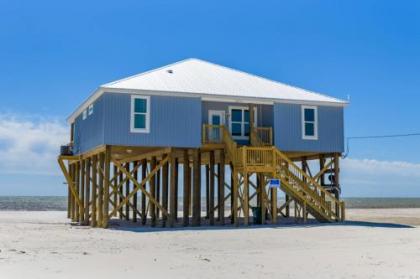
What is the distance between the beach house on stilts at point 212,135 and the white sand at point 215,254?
11.7 feet

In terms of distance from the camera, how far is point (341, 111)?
30000mm

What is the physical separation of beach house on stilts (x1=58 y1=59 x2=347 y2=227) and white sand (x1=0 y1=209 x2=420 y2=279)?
3.56 m

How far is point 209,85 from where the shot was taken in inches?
1136

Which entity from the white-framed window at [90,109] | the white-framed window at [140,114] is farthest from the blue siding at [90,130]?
the white-framed window at [140,114]

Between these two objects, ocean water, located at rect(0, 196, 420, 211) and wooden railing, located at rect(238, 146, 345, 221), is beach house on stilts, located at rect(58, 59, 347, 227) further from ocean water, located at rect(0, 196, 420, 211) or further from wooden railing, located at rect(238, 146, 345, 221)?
ocean water, located at rect(0, 196, 420, 211)

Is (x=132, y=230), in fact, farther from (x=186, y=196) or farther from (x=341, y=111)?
(x=341, y=111)

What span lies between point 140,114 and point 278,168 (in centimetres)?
646

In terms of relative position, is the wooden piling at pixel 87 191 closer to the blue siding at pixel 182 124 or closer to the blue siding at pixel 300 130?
the blue siding at pixel 182 124

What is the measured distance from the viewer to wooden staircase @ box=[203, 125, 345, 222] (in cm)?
2639

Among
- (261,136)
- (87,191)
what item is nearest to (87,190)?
(87,191)

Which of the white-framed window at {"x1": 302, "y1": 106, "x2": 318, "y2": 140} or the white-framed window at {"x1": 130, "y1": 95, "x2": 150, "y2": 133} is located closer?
the white-framed window at {"x1": 130, "y1": 95, "x2": 150, "y2": 133}

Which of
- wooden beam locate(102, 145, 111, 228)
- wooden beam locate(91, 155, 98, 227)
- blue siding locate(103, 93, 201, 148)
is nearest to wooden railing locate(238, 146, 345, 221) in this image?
blue siding locate(103, 93, 201, 148)

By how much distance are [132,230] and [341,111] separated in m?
12.1

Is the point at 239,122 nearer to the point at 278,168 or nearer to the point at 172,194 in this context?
the point at 278,168
